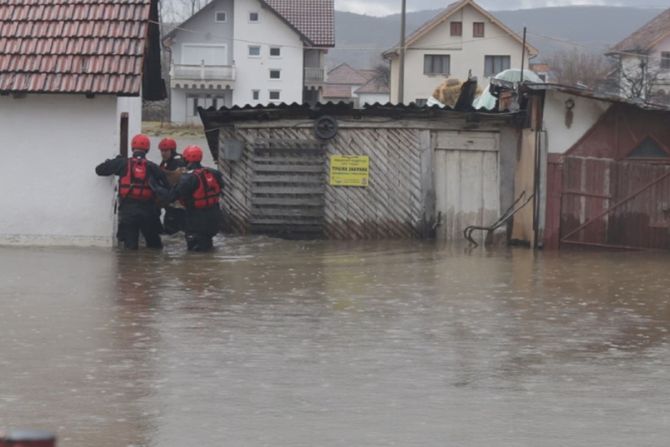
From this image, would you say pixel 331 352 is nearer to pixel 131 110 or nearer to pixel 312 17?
pixel 131 110

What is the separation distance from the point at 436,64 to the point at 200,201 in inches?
Answer: 2705

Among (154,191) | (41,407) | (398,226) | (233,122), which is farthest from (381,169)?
(41,407)

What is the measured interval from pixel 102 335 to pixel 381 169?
1056cm

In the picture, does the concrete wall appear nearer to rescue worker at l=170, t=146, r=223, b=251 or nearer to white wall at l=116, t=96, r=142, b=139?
white wall at l=116, t=96, r=142, b=139

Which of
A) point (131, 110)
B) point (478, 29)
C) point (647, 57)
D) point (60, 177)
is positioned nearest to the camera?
point (60, 177)

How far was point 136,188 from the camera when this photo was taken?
1873 cm

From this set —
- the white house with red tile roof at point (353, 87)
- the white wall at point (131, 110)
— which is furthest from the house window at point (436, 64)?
the white wall at point (131, 110)

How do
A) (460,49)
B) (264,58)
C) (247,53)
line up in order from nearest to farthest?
1. (460,49)
2. (264,58)
3. (247,53)

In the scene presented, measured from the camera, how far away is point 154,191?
18781mm

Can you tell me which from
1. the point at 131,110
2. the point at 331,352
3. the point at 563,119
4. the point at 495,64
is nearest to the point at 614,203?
the point at 563,119

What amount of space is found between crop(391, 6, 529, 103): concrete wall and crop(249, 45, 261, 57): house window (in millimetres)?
8297

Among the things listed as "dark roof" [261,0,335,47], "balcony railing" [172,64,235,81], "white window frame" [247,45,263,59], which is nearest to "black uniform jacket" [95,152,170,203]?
"balcony railing" [172,64,235,81]

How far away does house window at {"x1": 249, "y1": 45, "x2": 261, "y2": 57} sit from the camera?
88875 millimetres

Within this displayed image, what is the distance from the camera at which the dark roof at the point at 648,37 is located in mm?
93750
